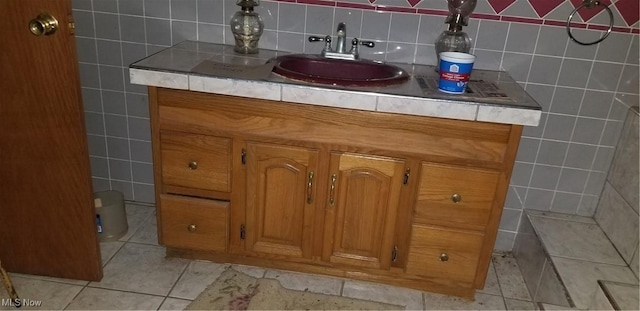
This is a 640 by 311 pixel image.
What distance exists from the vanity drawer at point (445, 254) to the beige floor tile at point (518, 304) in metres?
0.19

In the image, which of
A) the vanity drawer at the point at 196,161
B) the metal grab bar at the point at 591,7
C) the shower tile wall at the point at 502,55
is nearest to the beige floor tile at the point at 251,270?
the vanity drawer at the point at 196,161

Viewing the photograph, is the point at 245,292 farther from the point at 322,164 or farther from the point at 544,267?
the point at 544,267

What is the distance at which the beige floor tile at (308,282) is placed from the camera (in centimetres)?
185

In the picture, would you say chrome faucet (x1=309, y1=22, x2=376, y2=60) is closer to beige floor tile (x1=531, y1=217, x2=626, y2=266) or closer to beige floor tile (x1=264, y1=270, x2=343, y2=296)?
beige floor tile (x1=264, y1=270, x2=343, y2=296)

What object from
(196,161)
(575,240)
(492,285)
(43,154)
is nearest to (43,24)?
(43,154)

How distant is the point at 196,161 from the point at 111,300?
0.56 meters

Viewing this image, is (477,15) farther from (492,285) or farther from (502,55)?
(492,285)

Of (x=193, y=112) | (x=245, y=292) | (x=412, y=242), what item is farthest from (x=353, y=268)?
(x=193, y=112)

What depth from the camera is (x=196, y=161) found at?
1731 millimetres

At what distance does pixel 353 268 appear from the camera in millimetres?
1855

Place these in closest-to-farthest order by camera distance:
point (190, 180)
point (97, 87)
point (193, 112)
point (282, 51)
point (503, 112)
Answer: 1. point (503, 112)
2. point (193, 112)
3. point (190, 180)
4. point (282, 51)
5. point (97, 87)

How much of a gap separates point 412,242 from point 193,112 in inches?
34.4

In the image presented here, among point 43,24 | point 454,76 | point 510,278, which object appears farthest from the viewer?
point 510,278

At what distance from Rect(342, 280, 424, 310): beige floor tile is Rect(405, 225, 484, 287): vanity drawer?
0.11 meters
